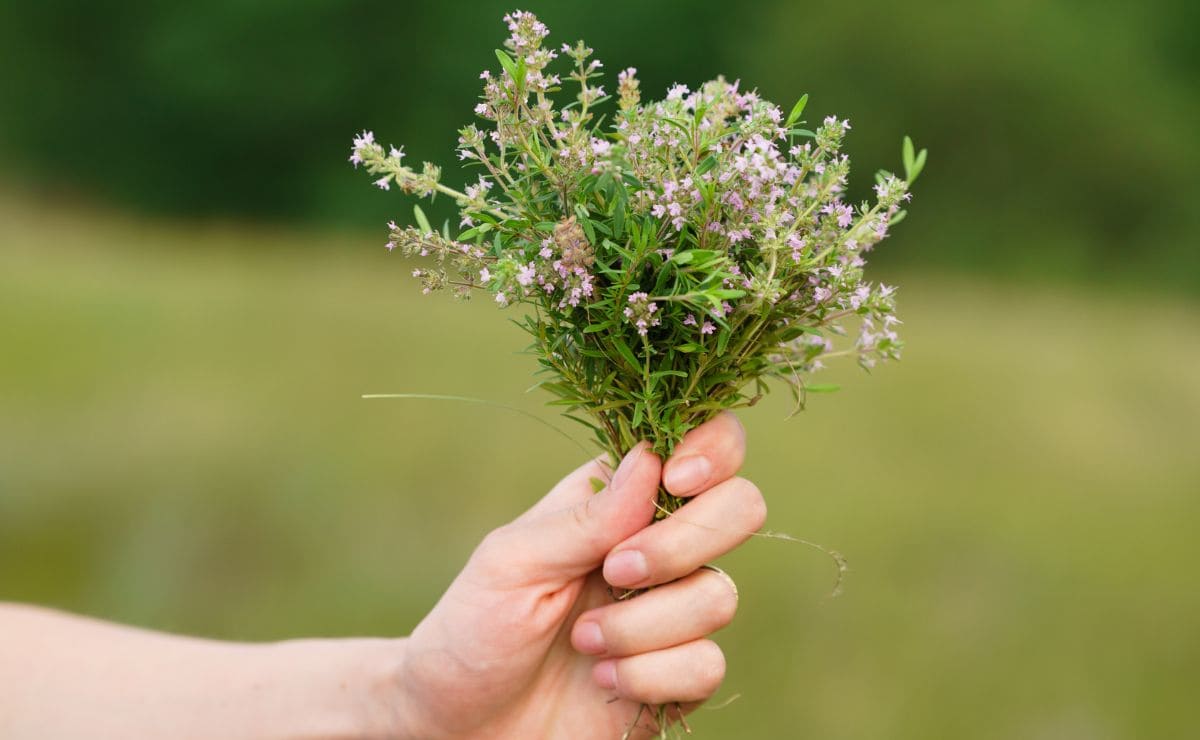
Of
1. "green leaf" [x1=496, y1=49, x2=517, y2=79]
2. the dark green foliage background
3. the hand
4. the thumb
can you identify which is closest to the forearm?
the hand

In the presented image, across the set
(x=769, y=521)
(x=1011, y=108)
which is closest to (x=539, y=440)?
(x=769, y=521)

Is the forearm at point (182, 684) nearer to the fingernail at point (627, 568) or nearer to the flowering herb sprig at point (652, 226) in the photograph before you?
the fingernail at point (627, 568)

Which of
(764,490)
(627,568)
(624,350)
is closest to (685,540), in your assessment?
(627,568)

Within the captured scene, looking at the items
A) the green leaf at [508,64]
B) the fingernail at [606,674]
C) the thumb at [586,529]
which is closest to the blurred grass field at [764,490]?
the fingernail at [606,674]

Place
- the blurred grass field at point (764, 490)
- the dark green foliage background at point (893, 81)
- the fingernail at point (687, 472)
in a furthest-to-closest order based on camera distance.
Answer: the dark green foliage background at point (893, 81) < the blurred grass field at point (764, 490) < the fingernail at point (687, 472)

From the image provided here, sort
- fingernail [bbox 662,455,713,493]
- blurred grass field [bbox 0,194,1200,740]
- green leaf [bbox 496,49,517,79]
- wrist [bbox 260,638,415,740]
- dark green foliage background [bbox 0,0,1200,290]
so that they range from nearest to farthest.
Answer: green leaf [bbox 496,49,517,79]
fingernail [bbox 662,455,713,493]
wrist [bbox 260,638,415,740]
blurred grass field [bbox 0,194,1200,740]
dark green foliage background [bbox 0,0,1200,290]

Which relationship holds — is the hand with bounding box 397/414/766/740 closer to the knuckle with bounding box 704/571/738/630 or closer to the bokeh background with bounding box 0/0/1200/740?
the knuckle with bounding box 704/571/738/630
